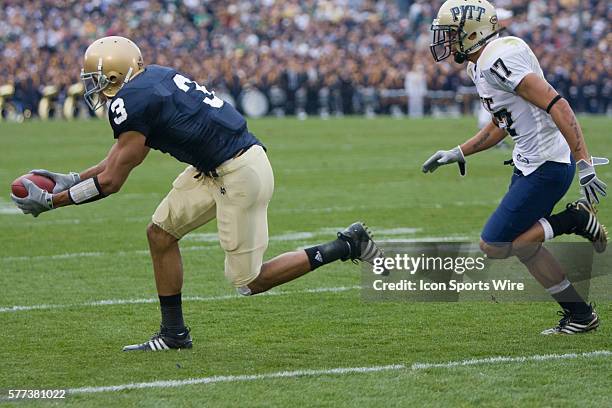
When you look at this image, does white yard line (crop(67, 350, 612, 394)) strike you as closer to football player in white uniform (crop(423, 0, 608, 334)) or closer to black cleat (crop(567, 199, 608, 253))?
football player in white uniform (crop(423, 0, 608, 334))

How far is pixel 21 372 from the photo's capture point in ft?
15.3

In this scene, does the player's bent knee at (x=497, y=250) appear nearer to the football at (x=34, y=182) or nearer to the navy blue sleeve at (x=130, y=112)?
the navy blue sleeve at (x=130, y=112)

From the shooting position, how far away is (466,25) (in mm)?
5254

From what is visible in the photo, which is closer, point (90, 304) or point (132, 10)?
point (90, 304)

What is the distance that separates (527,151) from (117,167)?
187cm

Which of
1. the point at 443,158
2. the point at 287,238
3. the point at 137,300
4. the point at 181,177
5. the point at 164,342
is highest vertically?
the point at 181,177

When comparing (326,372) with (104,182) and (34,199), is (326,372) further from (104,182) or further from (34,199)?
(34,199)

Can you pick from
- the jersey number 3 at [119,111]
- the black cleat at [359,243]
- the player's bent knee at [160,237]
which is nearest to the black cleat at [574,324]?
the black cleat at [359,243]

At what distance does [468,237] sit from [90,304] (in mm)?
3216

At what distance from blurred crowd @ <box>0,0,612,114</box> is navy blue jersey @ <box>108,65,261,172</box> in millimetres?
24099

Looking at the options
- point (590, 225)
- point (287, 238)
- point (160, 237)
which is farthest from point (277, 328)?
point (287, 238)

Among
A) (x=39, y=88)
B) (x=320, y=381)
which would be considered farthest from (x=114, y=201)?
(x=39, y=88)

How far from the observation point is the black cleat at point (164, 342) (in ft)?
16.7

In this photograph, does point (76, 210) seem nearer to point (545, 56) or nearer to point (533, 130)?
point (533, 130)
